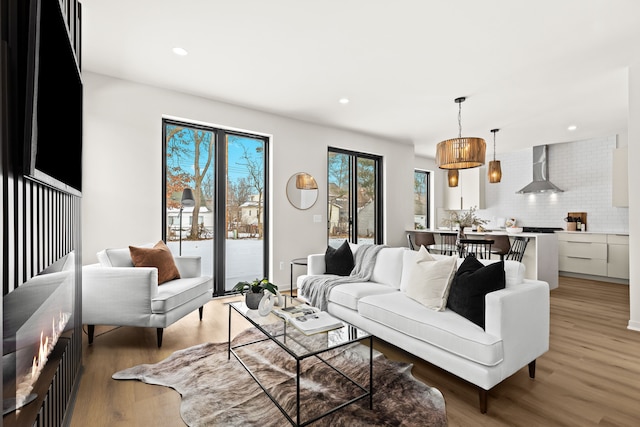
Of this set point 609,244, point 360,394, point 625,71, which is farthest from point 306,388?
point 609,244

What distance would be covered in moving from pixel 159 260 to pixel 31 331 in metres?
2.11

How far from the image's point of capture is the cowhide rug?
1788mm

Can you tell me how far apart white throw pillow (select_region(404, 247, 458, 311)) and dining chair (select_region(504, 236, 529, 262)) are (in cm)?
290

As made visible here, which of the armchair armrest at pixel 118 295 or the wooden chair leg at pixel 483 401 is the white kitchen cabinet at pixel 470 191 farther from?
the armchair armrest at pixel 118 295

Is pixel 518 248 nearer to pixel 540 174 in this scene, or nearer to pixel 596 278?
pixel 596 278

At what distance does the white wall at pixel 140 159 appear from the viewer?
345 cm

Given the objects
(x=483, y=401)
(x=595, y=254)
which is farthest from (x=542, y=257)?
(x=483, y=401)

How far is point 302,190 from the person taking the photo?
5.05 metres

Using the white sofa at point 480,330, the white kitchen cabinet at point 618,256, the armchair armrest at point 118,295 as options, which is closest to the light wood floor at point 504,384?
the white sofa at point 480,330

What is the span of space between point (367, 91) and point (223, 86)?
5.62 feet

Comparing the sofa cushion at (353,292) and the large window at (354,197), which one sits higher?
the large window at (354,197)

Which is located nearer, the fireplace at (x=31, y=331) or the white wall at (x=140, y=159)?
the fireplace at (x=31, y=331)

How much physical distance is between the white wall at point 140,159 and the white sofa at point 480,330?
2485mm

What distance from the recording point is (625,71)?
3.41 metres
